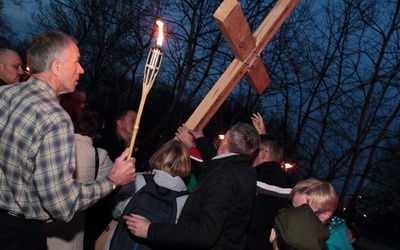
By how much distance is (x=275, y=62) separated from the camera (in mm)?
12219

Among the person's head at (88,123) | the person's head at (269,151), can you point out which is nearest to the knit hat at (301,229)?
the person's head at (269,151)

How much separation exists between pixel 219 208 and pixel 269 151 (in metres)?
1.52

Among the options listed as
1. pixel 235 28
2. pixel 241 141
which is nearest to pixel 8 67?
pixel 235 28

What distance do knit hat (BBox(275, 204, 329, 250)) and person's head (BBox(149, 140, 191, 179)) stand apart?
42.3 inches

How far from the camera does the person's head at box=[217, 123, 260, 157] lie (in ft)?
10.4

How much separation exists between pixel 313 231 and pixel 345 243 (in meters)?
1.10

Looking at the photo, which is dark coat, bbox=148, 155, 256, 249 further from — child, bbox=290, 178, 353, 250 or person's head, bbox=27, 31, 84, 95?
person's head, bbox=27, 31, 84, 95

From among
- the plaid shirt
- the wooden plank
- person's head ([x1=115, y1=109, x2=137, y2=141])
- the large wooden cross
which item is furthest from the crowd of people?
person's head ([x1=115, y1=109, x2=137, y2=141])

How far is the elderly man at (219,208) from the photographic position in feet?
9.16

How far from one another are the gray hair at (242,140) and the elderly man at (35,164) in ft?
3.90

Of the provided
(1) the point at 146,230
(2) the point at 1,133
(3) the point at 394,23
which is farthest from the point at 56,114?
(3) the point at 394,23

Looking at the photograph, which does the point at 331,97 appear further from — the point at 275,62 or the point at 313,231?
the point at 313,231

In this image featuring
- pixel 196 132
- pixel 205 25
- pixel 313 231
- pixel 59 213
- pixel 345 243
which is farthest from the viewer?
pixel 205 25

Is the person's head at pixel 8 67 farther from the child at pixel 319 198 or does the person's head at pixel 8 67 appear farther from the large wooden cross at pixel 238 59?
the child at pixel 319 198
